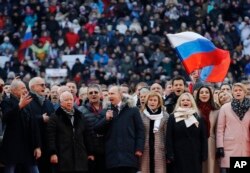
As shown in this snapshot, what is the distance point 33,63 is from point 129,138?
17.9 metres

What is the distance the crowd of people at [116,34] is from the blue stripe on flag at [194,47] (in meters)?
10.7

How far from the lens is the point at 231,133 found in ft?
57.1

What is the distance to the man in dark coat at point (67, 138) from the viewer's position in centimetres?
1636

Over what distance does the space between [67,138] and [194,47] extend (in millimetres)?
4542

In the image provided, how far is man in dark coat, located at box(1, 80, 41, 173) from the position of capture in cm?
1625

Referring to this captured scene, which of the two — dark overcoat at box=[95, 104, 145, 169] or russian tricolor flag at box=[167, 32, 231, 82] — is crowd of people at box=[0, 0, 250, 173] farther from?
russian tricolor flag at box=[167, 32, 231, 82]

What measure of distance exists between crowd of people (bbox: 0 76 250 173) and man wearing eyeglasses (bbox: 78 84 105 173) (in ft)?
0.05

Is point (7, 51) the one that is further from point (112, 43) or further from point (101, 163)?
point (101, 163)

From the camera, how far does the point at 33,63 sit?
3450 cm

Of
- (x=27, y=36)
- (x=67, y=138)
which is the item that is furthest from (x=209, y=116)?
(x=27, y=36)

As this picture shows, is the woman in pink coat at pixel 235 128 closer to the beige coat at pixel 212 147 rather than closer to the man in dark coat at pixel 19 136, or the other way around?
the beige coat at pixel 212 147

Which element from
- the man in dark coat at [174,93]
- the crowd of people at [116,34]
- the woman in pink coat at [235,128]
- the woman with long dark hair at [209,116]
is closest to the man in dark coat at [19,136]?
the man in dark coat at [174,93]

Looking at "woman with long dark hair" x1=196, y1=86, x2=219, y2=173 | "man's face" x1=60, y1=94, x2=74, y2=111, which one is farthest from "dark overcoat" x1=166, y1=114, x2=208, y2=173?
"man's face" x1=60, y1=94, x2=74, y2=111

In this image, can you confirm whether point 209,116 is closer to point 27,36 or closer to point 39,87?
point 39,87
